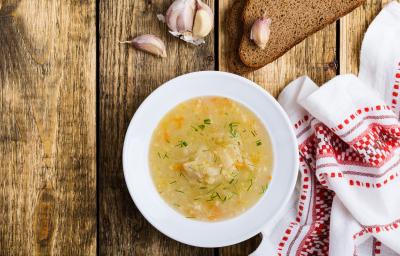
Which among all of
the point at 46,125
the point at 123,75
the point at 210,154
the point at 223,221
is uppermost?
the point at 123,75

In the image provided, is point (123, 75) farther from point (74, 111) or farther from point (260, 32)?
point (260, 32)

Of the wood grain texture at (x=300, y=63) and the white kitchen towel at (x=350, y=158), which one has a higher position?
the wood grain texture at (x=300, y=63)

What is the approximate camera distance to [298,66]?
5.86 feet

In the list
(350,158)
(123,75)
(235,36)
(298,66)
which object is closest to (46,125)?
(123,75)

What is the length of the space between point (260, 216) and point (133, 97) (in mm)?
574

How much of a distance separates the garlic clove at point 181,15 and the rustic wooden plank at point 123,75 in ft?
0.21

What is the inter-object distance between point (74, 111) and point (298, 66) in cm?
78

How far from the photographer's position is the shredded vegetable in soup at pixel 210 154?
162 cm

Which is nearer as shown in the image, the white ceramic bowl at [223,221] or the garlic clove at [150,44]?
the white ceramic bowl at [223,221]

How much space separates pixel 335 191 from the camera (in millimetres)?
1702

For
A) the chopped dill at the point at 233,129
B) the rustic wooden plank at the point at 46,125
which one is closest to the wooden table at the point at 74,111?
the rustic wooden plank at the point at 46,125

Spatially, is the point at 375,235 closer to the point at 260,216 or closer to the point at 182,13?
the point at 260,216

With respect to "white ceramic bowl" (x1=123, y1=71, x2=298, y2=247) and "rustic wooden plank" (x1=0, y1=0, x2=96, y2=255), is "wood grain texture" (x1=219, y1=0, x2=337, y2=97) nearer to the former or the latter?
"white ceramic bowl" (x1=123, y1=71, x2=298, y2=247)

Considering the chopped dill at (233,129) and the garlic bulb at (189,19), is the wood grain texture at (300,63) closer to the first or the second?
the garlic bulb at (189,19)
